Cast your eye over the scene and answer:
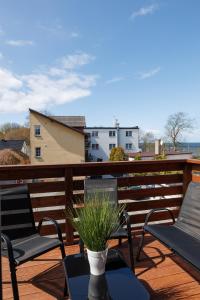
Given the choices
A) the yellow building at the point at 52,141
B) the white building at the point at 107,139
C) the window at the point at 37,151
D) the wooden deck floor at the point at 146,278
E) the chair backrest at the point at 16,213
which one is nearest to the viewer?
the wooden deck floor at the point at 146,278

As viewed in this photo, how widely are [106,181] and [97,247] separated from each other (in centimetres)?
172

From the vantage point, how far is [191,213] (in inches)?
112

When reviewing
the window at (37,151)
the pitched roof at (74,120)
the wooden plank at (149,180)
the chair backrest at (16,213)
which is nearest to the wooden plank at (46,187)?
the chair backrest at (16,213)

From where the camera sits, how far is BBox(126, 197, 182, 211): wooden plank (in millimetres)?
3545

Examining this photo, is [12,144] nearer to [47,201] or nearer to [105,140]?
[105,140]

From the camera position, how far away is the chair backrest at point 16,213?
259 cm

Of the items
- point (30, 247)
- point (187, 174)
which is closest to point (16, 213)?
point (30, 247)

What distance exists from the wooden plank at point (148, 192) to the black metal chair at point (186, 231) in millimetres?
691

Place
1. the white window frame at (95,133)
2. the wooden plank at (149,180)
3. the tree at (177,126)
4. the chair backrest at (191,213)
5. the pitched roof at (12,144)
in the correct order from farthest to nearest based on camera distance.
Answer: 1. the tree at (177,126)
2. the white window frame at (95,133)
3. the pitched roof at (12,144)
4. the wooden plank at (149,180)
5. the chair backrest at (191,213)

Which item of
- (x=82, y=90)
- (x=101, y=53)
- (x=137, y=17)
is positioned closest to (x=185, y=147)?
(x=82, y=90)

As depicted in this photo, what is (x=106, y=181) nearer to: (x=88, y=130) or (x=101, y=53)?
(x=101, y=53)

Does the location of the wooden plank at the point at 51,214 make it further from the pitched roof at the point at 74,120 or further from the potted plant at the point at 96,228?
the pitched roof at the point at 74,120

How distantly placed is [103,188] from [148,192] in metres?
0.85

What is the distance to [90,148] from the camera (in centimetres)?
3459
